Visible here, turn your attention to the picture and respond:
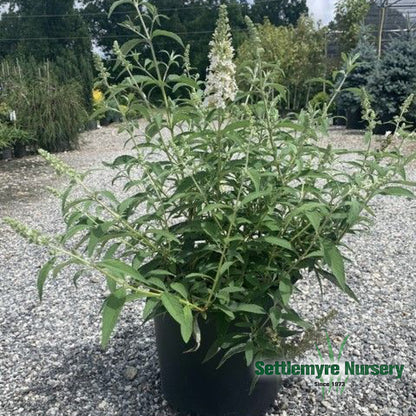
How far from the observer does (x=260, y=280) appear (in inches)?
58.5

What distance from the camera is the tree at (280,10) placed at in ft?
108

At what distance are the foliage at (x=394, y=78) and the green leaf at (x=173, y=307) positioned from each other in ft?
30.3

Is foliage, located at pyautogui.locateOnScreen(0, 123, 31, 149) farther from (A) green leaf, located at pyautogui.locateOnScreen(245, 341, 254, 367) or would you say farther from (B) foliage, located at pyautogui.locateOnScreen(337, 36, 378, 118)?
(A) green leaf, located at pyautogui.locateOnScreen(245, 341, 254, 367)

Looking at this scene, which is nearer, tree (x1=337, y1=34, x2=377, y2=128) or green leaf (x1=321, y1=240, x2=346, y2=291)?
green leaf (x1=321, y1=240, x2=346, y2=291)

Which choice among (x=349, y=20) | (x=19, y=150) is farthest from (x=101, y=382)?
(x=349, y=20)

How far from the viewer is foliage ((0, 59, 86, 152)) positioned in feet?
27.8

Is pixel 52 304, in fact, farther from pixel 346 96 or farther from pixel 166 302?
pixel 346 96

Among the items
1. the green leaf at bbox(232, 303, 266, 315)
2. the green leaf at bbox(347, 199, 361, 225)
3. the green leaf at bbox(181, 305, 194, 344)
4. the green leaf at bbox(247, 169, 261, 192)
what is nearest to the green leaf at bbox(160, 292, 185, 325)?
the green leaf at bbox(181, 305, 194, 344)

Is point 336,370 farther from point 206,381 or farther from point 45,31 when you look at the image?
point 45,31

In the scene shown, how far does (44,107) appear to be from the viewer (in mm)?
8680

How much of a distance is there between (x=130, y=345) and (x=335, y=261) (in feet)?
3.92

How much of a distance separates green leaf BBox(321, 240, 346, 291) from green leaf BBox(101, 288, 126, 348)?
0.53m

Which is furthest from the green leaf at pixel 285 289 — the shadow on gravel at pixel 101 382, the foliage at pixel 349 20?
the foliage at pixel 349 20

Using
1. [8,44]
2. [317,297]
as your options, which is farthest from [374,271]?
[8,44]
